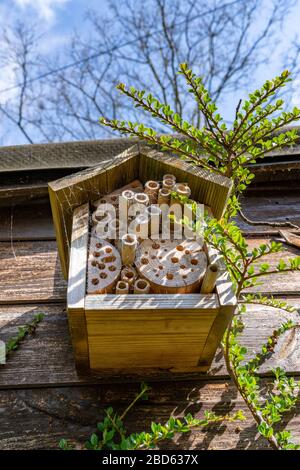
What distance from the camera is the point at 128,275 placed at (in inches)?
56.5

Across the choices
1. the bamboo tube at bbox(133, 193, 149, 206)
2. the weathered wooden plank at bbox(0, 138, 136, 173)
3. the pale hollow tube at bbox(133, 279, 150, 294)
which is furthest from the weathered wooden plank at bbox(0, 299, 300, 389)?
the weathered wooden plank at bbox(0, 138, 136, 173)

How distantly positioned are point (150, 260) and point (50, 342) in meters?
0.51

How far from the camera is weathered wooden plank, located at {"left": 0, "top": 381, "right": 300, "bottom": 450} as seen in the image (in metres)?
1.40

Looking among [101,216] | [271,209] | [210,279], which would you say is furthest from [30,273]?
[271,209]

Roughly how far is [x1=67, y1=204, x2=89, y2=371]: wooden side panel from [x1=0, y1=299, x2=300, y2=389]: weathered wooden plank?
0.11 metres

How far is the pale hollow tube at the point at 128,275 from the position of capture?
1410mm

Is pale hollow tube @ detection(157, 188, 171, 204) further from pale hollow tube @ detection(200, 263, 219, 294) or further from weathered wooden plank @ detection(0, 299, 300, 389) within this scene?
weathered wooden plank @ detection(0, 299, 300, 389)

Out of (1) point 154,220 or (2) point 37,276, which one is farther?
(2) point 37,276

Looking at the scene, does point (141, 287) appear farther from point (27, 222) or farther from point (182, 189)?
point (27, 222)


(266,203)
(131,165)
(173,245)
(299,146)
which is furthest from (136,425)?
(299,146)

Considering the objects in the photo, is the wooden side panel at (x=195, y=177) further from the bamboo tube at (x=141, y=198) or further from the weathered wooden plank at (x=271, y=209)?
the weathered wooden plank at (x=271, y=209)

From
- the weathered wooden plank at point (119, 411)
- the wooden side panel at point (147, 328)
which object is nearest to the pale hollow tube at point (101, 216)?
the wooden side panel at point (147, 328)

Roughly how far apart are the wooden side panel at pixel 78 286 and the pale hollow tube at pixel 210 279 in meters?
0.35

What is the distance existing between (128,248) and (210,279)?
274mm
